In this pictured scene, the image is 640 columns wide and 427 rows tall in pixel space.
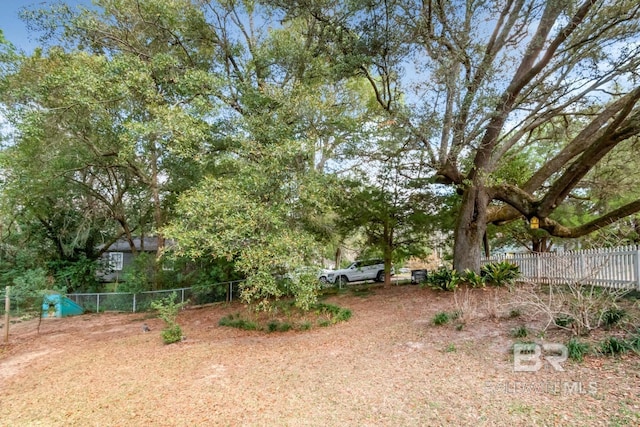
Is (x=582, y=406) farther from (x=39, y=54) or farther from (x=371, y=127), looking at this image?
(x=39, y=54)

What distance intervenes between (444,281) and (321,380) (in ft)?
19.5

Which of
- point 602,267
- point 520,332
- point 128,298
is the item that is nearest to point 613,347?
point 520,332

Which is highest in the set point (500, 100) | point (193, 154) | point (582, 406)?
point (500, 100)

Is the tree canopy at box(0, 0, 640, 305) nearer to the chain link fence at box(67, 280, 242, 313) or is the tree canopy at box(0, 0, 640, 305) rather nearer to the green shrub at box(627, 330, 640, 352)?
the chain link fence at box(67, 280, 242, 313)

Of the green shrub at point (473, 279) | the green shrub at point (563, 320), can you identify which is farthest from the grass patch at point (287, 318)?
the green shrub at point (563, 320)

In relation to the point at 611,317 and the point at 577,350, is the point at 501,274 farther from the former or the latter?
the point at 577,350

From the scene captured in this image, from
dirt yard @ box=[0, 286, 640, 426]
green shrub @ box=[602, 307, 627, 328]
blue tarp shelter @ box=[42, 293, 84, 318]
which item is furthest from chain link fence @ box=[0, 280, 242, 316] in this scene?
green shrub @ box=[602, 307, 627, 328]

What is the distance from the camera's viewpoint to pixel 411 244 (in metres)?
11.9

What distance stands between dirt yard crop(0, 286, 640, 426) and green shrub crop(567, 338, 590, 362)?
0.36 ft

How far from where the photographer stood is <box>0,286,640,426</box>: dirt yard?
132 inches

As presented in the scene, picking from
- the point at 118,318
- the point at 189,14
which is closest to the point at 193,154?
the point at 189,14

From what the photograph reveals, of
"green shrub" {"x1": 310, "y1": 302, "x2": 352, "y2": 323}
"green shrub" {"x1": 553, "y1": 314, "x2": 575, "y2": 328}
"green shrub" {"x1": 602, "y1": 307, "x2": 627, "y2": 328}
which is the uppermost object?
"green shrub" {"x1": 602, "y1": 307, "x2": 627, "y2": 328}

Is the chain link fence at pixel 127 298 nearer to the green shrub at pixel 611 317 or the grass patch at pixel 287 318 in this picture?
the grass patch at pixel 287 318

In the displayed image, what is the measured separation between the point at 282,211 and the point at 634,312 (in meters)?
5.92
